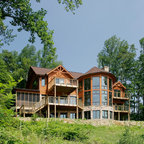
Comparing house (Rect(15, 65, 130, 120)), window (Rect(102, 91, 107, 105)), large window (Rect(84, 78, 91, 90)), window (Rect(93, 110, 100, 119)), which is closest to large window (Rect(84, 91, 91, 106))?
house (Rect(15, 65, 130, 120))

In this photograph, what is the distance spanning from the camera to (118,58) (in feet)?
133

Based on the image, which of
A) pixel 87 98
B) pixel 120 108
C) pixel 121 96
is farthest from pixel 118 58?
pixel 87 98

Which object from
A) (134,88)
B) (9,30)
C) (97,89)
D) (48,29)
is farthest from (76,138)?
(134,88)

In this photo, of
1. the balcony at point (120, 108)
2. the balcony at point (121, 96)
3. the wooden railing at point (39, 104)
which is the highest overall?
the balcony at point (121, 96)

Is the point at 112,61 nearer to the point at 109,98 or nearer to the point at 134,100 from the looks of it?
the point at 134,100

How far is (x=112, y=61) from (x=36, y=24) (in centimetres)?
2690

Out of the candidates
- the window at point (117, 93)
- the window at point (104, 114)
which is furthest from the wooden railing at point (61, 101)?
the window at point (117, 93)

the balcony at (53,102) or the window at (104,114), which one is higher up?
the balcony at (53,102)

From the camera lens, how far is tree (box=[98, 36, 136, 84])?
A: 1546 inches

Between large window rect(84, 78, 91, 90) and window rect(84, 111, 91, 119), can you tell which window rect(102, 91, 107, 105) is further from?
window rect(84, 111, 91, 119)

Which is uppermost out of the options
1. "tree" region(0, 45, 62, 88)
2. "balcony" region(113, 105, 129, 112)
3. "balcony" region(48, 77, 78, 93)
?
"tree" region(0, 45, 62, 88)

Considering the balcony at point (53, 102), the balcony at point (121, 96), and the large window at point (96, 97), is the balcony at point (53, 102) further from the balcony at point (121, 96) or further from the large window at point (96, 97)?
the balcony at point (121, 96)

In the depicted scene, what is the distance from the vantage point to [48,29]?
51.3 ft

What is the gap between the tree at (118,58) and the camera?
129ft
